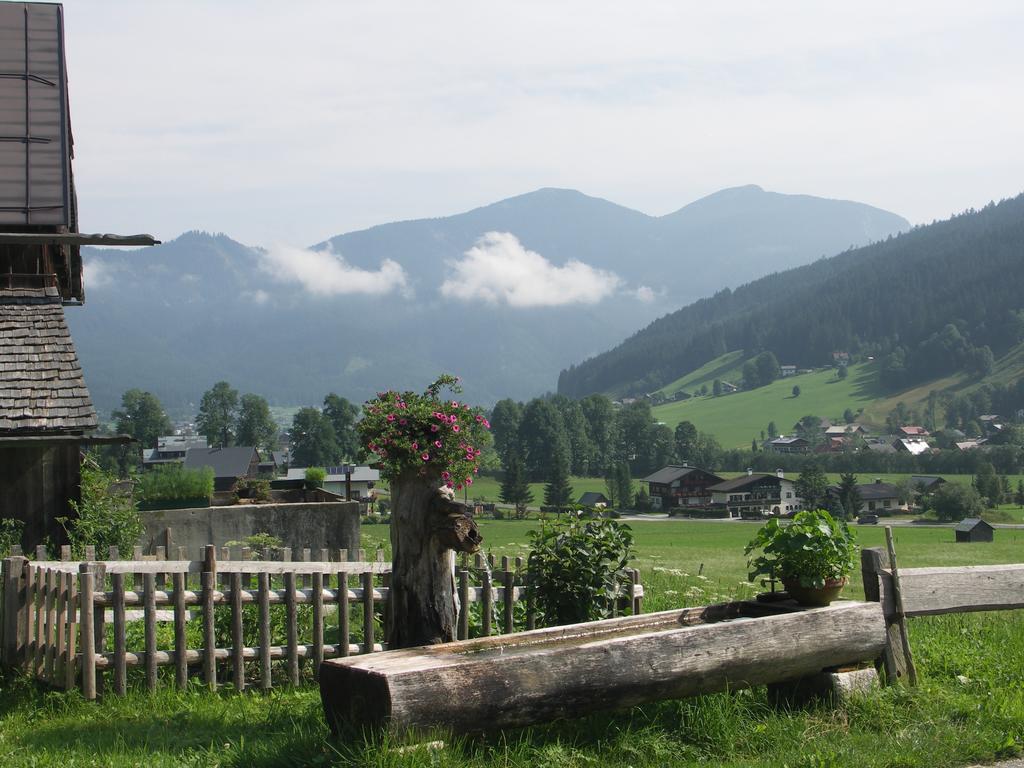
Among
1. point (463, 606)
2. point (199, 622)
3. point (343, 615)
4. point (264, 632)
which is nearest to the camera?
point (264, 632)

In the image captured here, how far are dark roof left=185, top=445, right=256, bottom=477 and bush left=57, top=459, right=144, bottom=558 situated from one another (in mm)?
83327

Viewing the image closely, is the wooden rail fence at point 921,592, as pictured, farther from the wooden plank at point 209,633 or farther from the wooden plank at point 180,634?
the wooden plank at point 180,634

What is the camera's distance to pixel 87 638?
349 inches

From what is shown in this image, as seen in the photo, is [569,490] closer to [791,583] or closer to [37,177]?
[37,177]

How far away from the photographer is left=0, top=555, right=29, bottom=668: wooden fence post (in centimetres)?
978

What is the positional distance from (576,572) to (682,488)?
459 ft

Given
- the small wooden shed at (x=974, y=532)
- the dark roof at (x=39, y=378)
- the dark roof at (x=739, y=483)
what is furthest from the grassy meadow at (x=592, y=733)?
the dark roof at (x=739, y=483)

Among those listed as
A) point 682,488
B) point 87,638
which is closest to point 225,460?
point 682,488

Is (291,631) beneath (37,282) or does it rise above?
beneath

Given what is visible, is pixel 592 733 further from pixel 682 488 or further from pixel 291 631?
pixel 682 488

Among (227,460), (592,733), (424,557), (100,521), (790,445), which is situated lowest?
(592,733)

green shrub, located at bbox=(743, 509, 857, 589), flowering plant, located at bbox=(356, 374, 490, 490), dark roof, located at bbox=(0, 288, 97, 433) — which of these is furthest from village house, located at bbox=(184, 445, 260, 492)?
green shrub, located at bbox=(743, 509, 857, 589)

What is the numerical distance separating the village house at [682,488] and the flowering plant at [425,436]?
135 metres

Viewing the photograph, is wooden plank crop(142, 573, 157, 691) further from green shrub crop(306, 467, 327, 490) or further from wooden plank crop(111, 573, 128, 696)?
green shrub crop(306, 467, 327, 490)
